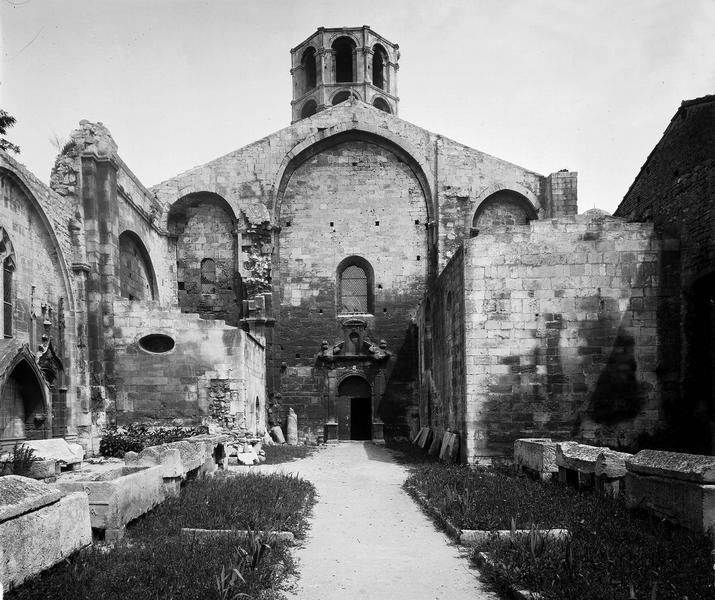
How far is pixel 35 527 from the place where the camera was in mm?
4625

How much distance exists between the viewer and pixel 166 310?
16.8 metres

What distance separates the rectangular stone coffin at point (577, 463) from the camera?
337 inches

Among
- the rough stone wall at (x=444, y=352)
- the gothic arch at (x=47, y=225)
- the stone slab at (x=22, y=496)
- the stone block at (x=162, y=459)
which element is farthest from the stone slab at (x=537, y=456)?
the gothic arch at (x=47, y=225)

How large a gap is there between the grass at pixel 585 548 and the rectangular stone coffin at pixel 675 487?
0.12 m

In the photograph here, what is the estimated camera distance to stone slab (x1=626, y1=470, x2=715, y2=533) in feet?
18.5

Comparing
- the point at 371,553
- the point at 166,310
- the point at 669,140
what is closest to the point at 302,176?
the point at 166,310

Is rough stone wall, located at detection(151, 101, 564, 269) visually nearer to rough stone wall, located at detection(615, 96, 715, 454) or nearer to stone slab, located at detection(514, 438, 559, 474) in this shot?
rough stone wall, located at detection(615, 96, 715, 454)

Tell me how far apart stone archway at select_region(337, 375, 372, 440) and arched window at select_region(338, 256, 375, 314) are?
2.42 m

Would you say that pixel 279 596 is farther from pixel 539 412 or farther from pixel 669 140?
pixel 669 140

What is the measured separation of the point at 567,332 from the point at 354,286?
1097cm

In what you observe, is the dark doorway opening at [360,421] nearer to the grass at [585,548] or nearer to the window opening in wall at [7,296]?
the window opening in wall at [7,296]

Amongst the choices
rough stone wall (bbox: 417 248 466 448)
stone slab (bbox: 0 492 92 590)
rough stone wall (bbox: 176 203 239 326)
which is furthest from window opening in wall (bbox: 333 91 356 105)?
stone slab (bbox: 0 492 92 590)

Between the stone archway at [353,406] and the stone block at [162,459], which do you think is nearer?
the stone block at [162,459]

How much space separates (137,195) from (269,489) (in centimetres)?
1290
